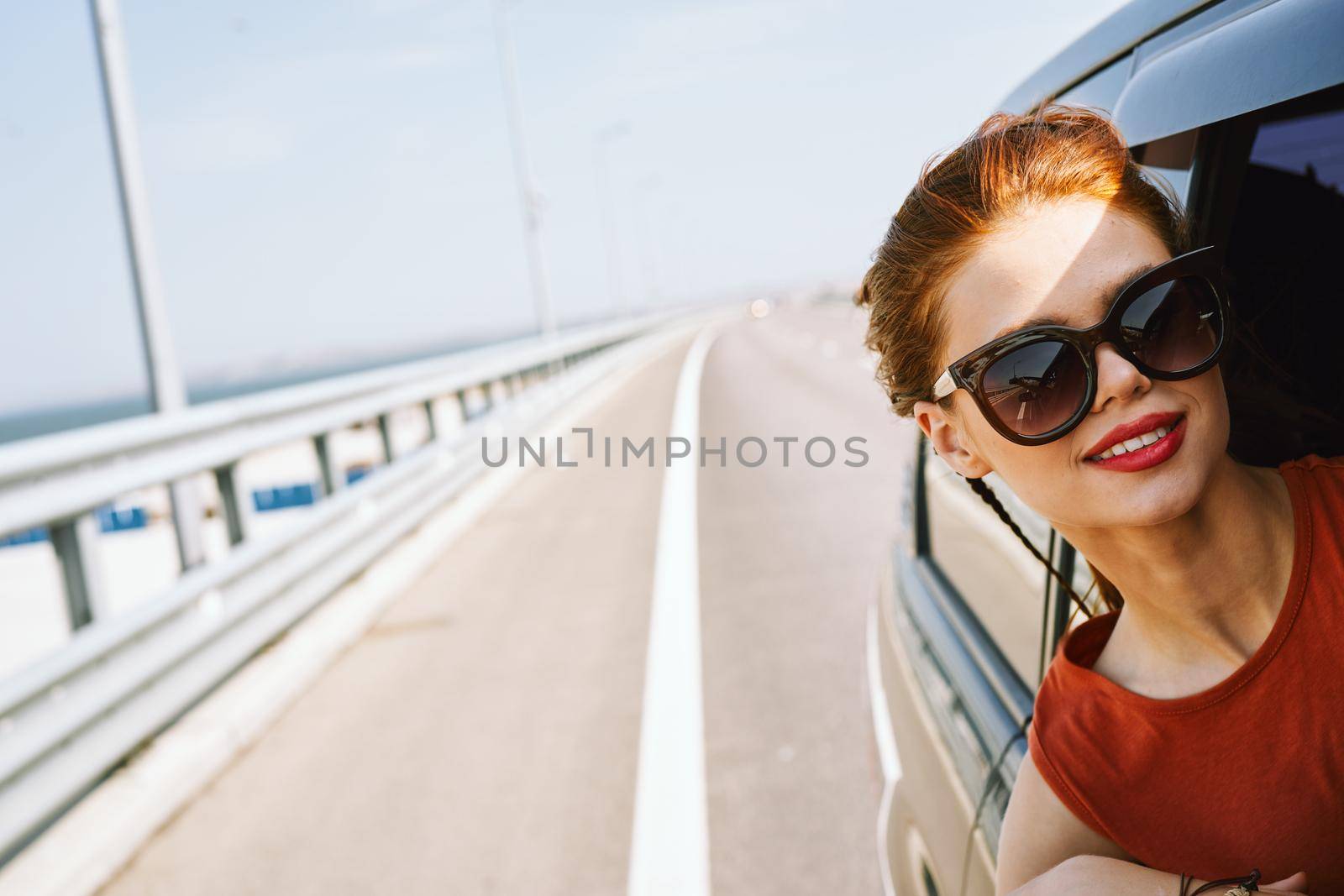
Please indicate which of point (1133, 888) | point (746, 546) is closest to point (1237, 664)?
point (1133, 888)

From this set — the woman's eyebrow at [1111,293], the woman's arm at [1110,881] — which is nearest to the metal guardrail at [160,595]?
the woman's arm at [1110,881]

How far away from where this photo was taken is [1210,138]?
5.81ft

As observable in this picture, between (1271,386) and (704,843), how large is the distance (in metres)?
2.45

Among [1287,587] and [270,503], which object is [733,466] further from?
[1287,587]

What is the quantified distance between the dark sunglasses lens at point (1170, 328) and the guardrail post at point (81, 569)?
13.1 feet

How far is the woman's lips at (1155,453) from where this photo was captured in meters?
1.39

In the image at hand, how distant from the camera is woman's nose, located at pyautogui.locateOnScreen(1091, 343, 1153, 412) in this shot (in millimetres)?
1391

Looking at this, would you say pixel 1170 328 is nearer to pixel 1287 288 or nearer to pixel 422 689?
pixel 1287 288

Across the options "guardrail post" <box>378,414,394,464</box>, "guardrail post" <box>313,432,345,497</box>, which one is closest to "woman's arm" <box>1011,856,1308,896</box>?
"guardrail post" <box>313,432,345,497</box>

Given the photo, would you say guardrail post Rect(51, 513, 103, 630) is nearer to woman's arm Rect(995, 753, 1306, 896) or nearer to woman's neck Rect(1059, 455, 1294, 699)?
woman's arm Rect(995, 753, 1306, 896)

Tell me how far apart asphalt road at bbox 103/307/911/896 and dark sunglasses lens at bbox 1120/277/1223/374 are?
4.93ft

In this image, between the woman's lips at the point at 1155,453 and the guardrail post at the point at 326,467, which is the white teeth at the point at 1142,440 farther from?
the guardrail post at the point at 326,467

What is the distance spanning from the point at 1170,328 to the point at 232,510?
550 cm

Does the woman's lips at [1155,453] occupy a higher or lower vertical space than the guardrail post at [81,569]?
higher
